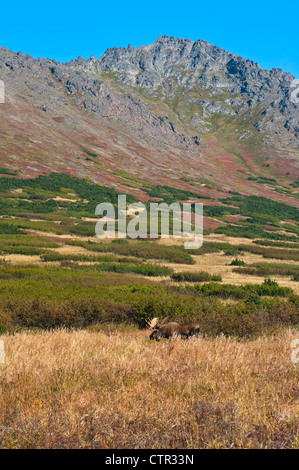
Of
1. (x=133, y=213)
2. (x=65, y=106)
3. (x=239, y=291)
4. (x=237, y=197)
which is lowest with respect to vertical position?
(x=239, y=291)

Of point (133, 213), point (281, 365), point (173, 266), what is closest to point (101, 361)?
point (281, 365)

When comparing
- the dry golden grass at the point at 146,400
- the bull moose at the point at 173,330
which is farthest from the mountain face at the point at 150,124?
the dry golden grass at the point at 146,400

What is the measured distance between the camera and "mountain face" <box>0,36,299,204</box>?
74188 mm

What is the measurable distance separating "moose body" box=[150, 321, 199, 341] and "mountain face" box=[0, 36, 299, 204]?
2090 inches

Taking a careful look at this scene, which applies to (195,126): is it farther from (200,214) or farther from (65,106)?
(200,214)

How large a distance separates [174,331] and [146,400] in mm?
4259

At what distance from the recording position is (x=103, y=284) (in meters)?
17.0

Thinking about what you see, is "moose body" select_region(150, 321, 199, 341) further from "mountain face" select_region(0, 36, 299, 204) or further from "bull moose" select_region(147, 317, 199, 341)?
"mountain face" select_region(0, 36, 299, 204)

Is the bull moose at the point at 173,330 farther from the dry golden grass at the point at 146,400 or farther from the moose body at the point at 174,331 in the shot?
the dry golden grass at the point at 146,400

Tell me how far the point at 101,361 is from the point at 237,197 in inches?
2931

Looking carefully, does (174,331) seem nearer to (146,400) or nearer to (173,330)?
(173,330)

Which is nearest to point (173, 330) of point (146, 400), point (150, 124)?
point (146, 400)

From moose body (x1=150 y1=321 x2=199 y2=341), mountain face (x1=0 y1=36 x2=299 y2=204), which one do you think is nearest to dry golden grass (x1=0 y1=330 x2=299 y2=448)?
moose body (x1=150 y1=321 x2=199 y2=341)
